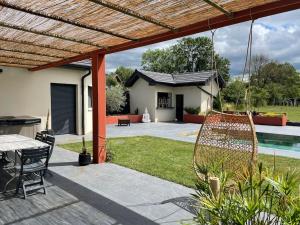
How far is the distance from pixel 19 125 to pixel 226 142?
906 cm

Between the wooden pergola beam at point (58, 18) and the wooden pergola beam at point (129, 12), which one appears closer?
the wooden pergola beam at point (129, 12)

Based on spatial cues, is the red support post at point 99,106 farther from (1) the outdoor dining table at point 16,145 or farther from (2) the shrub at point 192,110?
(2) the shrub at point 192,110

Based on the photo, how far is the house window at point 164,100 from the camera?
24.6 m

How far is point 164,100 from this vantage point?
82.6 feet

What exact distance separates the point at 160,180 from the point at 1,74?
925cm

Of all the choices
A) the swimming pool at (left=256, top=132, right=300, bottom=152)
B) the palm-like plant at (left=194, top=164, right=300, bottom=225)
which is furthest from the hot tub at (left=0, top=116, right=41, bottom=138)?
→ the swimming pool at (left=256, top=132, right=300, bottom=152)

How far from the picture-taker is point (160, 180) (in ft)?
22.6

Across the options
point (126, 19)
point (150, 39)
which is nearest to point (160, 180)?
point (150, 39)

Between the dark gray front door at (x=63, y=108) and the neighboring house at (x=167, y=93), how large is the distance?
9723 mm

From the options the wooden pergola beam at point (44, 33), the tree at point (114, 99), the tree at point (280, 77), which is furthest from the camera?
the tree at point (280, 77)

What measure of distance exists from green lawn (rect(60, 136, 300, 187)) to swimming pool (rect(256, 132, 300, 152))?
3.51 m

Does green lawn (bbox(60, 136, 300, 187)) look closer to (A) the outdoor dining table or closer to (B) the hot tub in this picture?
(B) the hot tub

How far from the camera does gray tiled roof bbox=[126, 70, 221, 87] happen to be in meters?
23.8

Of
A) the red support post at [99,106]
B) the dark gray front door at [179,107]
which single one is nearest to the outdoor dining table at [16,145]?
the red support post at [99,106]
